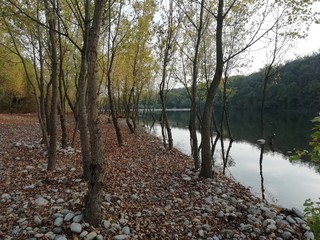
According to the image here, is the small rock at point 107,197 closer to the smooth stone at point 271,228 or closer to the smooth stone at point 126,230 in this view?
the smooth stone at point 126,230

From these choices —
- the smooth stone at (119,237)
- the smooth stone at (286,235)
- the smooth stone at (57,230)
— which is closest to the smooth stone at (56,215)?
the smooth stone at (57,230)

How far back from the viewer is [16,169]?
11219 millimetres

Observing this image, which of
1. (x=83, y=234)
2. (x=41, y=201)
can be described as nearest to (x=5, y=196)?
(x=41, y=201)

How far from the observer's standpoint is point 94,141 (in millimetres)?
6461

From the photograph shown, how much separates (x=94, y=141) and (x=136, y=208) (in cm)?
282

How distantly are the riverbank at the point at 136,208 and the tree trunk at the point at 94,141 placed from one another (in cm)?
35

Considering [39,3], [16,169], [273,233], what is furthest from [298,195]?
[39,3]

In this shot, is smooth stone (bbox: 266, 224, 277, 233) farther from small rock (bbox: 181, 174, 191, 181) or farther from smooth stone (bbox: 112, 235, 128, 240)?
small rock (bbox: 181, 174, 191, 181)

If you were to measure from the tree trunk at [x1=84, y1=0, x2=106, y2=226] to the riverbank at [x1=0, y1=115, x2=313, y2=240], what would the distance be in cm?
35

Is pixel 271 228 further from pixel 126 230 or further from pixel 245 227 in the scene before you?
pixel 126 230

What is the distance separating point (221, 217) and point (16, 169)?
8436mm

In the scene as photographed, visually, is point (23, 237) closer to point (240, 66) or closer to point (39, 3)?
point (39, 3)

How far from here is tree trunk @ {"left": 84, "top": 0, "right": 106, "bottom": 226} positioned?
20.9 ft

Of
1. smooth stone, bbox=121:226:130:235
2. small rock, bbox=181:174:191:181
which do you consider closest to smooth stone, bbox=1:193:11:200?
smooth stone, bbox=121:226:130:235
